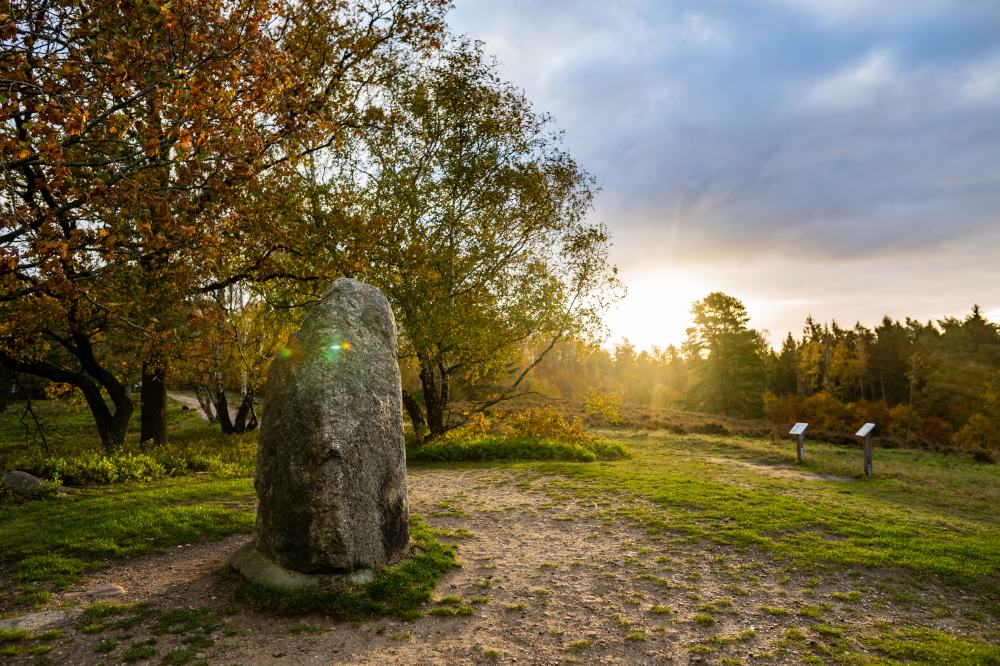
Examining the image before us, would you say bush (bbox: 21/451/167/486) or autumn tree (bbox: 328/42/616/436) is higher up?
autumn tree (bbox: 328/42/616/436)

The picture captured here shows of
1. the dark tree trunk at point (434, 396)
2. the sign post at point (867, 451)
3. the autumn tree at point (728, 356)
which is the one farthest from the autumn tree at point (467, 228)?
the autumn tree at point (728, 356)

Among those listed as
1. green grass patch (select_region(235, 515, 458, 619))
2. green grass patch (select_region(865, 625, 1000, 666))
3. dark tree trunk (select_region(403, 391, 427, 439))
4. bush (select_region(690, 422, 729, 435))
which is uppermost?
dark tree trunk (select_region(403, 391, 427, 439))

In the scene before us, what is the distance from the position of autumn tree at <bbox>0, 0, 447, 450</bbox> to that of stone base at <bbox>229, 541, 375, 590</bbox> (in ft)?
11.9

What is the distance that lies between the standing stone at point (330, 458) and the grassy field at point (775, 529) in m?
2.79

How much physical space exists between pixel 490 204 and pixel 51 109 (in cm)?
1484

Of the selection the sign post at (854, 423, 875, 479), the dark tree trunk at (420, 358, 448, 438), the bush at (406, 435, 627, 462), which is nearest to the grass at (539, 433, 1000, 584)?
the sign post at (854, 423, 875, 479)

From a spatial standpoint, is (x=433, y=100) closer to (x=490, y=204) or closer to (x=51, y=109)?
(x=490, y=204)

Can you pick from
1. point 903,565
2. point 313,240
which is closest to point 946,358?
point 903,565

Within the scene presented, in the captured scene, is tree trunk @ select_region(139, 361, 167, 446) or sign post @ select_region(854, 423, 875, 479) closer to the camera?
sign post @ select_region(854, 423, 875, 479)

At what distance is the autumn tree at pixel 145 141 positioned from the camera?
705 centimetres

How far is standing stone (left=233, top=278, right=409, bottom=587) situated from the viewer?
7020 mm

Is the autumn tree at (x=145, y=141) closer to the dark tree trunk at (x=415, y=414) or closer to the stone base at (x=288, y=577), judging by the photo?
the stone base at (x=288, y=577)

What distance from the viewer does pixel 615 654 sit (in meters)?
5.87

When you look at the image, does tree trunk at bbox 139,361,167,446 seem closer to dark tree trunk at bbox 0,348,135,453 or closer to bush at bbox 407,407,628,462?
Result: dark tree trunk at bbox 0,348,135,453
